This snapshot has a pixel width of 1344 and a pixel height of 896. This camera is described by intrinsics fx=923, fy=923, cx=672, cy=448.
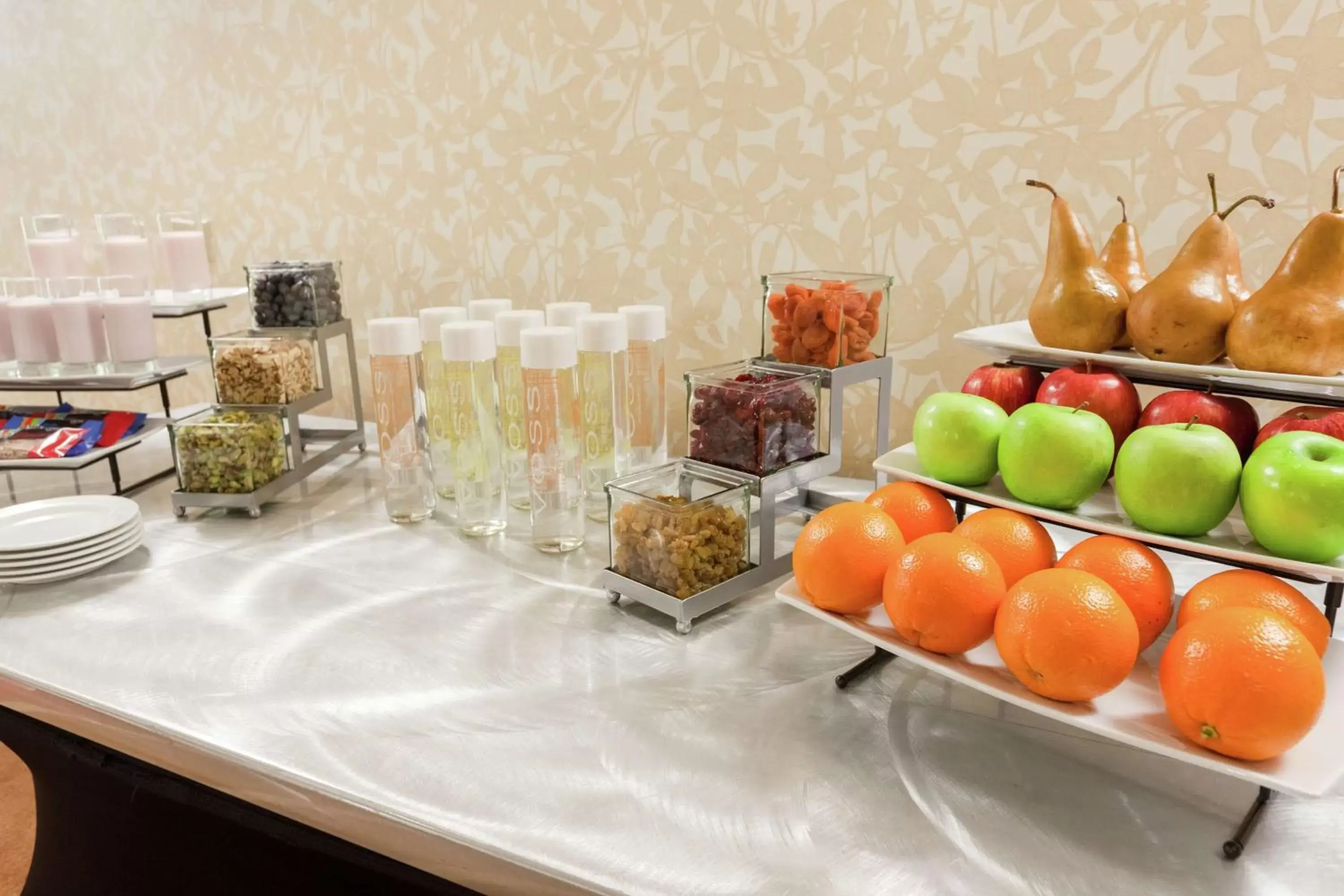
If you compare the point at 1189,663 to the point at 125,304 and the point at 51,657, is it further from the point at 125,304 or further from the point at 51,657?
the point at 125,304

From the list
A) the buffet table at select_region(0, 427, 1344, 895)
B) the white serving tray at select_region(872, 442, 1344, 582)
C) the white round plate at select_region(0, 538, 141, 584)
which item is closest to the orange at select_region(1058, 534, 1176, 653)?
the white serving tray at select_region(872, 442, 1344, 582)

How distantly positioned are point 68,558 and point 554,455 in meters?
0.61

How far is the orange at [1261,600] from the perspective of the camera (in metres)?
0.70

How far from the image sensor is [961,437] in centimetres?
86

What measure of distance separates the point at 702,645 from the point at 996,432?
38 cm

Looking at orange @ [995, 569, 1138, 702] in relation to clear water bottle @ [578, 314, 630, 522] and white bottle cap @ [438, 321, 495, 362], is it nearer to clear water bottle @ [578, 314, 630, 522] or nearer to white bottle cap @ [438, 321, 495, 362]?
clear water bottle @ [578, 314, 630, 522]

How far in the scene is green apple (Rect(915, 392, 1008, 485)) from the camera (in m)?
0.86

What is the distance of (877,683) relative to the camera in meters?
0.91

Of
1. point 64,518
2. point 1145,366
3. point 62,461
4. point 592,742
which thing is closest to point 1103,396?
point 1145,366

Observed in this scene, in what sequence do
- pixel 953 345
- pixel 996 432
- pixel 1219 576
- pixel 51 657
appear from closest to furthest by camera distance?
1. pixel 1219 576
2. pixel 996 432
3. pixel 51 657
4. pixel 953 345

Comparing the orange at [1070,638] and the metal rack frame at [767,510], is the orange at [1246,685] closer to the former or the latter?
the orange at [1070,638]

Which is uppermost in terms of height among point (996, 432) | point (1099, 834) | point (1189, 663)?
point (996, 432)

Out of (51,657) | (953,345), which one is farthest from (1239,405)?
(51,657)

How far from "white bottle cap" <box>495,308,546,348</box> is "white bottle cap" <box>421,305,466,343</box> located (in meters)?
0.09
